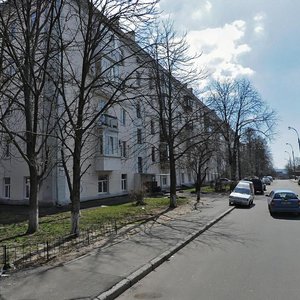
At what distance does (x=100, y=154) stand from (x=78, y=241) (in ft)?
71.6

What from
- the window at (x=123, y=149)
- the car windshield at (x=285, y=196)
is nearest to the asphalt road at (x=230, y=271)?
the car windshield at (x=285, y=196)

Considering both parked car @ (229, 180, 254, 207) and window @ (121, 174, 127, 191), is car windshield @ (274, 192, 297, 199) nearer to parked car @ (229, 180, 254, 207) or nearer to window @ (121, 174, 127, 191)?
parked car @ (229, 180, 254, 207)

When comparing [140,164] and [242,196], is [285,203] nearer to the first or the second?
[242,196]

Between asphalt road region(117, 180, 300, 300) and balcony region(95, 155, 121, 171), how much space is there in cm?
2073

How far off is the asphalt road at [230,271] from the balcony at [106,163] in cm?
2073

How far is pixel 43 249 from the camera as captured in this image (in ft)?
35.0

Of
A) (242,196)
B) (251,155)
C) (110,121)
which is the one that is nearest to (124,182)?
(110,121)

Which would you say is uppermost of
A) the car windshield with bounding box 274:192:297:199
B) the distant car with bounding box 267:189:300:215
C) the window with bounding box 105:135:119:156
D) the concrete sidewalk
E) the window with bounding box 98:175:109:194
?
the window with bounding box 105:135:119:156

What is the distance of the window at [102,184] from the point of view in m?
35.2

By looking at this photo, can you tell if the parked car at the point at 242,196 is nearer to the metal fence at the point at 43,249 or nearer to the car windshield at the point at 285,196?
the car windshield at the point at 285,196

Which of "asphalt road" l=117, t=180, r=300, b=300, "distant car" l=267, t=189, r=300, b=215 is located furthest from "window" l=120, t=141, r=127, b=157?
"asphalt road" l=117, t=180, r=300, b=300

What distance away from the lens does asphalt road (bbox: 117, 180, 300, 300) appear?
675 cm

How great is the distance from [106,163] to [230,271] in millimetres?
26373

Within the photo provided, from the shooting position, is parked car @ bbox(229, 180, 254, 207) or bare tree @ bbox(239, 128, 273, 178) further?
bare tree @ bbox(239, 128, 273, 178)
